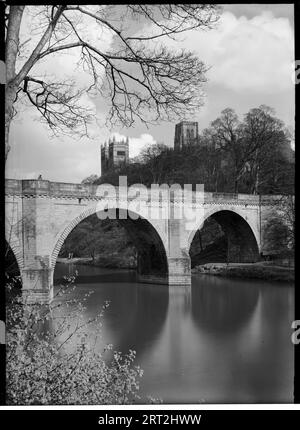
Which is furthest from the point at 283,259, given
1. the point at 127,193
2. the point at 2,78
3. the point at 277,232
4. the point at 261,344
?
the point at 2,78

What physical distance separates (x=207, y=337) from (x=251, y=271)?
1197cm

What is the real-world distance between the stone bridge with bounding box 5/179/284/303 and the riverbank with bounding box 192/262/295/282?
2.28 meters

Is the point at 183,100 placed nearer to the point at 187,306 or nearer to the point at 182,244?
the point at 187,306

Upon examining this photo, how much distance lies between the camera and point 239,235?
27.4m

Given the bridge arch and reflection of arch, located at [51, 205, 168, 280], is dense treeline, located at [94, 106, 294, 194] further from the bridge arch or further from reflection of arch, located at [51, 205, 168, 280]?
the bridge arch

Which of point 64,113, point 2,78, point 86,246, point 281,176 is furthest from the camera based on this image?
point 86,246

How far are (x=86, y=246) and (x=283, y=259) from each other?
1918 centimetres

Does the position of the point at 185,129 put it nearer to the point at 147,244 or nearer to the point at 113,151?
the point at 113,151

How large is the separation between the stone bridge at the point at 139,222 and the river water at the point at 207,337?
188 cm

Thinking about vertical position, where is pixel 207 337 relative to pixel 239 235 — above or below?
below

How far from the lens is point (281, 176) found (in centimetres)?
2617

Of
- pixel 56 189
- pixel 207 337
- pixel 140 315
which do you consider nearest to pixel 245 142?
pixel 56 189

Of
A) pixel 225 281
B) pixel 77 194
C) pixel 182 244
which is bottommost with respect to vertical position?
pixel 225 281

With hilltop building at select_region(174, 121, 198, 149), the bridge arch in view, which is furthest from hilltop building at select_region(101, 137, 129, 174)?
the bridge arch
